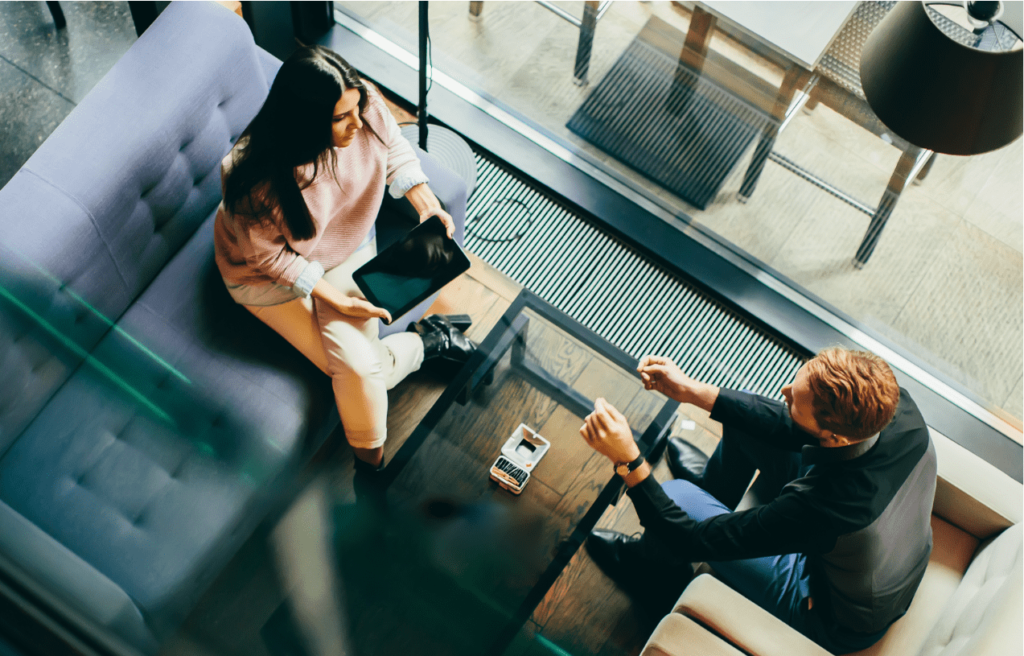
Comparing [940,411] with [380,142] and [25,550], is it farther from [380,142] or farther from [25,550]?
[25,550]

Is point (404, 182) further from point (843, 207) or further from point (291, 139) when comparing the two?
point (843, 207)

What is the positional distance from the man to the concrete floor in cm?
96

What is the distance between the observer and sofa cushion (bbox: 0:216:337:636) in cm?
220

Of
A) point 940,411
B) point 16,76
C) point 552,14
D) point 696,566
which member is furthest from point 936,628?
point 16,76

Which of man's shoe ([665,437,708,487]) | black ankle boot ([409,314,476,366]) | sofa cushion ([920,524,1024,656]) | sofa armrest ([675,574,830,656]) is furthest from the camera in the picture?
black ankle boot ([409,314,476,366])

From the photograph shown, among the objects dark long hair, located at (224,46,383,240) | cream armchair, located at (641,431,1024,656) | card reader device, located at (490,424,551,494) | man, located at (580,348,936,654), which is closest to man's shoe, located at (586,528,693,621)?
man, located at (580,348,936,654)

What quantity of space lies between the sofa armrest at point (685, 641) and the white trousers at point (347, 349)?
105 centimetres

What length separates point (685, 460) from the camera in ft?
9.05

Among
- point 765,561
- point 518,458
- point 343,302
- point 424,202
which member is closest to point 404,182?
point 424,202

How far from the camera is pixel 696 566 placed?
2.64 metres

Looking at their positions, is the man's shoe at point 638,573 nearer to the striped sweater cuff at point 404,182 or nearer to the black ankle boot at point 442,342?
the black ankle boot at point 442,342

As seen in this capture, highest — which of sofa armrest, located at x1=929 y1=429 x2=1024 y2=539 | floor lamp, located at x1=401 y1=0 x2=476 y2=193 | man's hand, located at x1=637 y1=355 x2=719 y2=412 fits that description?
floor lamp, located at x1=401 y1=0 x2=476 y2=193

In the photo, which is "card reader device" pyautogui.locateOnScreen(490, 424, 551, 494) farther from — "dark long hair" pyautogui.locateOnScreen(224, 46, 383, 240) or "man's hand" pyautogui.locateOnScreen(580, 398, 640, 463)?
"dark long hair" pyautogui.locateOnScreen(224, 46, 383, 240)

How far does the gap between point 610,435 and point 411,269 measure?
2.59ft
